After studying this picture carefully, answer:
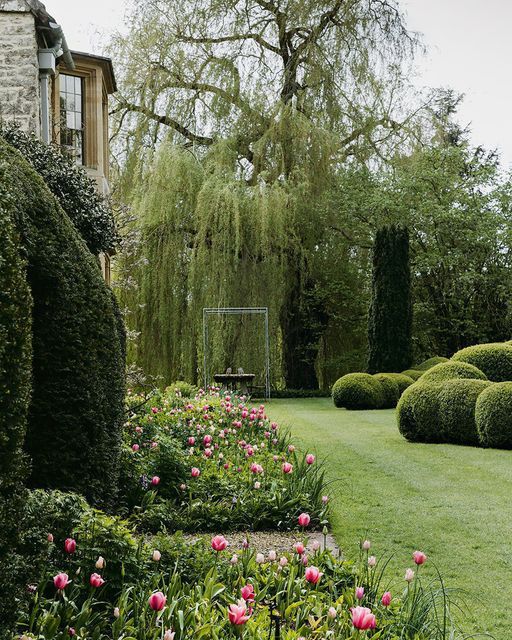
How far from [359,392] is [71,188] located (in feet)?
29.2

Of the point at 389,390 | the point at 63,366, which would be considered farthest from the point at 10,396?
the point at 389,390

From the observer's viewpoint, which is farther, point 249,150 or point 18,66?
point 249,150

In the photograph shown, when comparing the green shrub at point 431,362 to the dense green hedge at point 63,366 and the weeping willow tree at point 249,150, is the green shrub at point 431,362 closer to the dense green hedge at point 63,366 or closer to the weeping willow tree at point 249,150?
the weeping willow tree at point 249,150

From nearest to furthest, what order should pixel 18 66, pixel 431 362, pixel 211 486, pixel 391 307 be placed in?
1. pixel 211 486
2. pixel 18 66
3. pixel 431 362
4. pixel 391 307

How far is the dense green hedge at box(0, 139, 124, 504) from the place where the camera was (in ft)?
13.6

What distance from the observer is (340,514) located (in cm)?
586

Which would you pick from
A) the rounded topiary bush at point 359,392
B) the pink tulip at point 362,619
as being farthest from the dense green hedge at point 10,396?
the rounded topiary bush at point 359,392

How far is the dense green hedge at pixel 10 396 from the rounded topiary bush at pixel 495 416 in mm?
8221

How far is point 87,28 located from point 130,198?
611 cm

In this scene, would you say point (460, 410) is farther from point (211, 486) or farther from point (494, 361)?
point (211, 486)

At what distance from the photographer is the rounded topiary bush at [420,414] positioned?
10562 millimetres

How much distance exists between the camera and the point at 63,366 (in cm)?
427

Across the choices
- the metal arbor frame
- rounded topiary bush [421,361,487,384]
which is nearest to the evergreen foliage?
the metal arbor frame

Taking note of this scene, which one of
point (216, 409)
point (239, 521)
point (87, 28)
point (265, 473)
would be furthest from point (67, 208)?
point (87, 28)
